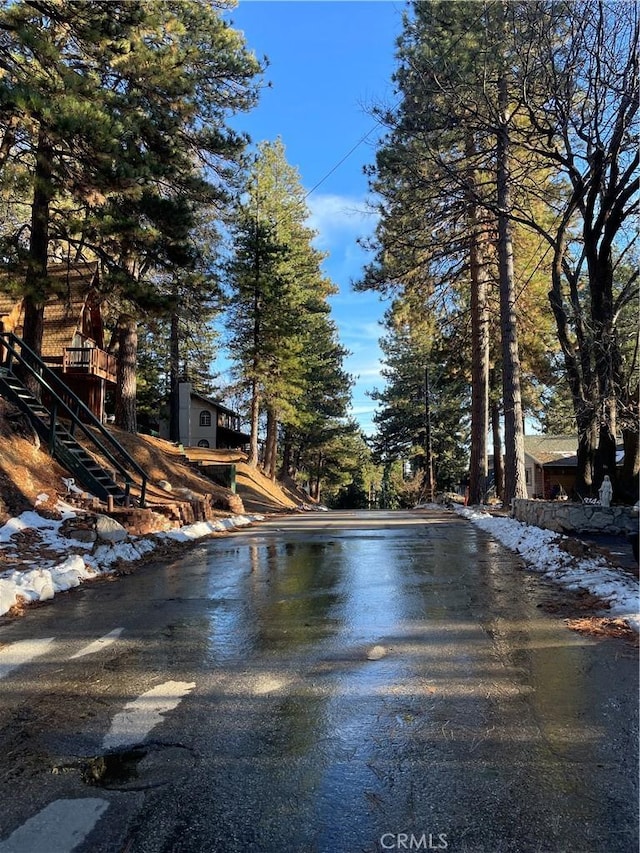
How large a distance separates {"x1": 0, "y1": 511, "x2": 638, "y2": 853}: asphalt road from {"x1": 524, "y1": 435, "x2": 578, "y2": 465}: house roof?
108 ft

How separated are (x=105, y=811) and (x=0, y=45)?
13.7 meters

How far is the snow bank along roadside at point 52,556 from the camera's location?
6.60 metres

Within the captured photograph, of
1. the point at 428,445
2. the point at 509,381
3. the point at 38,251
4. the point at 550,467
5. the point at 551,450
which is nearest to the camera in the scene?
the point at 38,251

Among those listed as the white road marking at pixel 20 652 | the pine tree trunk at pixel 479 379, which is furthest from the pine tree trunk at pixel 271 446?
the white road marking at pixel 20 652

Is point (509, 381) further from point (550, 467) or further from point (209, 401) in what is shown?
point (209, 401)

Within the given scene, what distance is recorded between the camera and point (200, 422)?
46156 millimetres

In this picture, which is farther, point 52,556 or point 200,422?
point 200,422

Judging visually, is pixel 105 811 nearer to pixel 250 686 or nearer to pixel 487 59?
pixel 250 686

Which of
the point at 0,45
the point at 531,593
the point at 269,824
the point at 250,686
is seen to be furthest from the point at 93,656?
the point at 0,45

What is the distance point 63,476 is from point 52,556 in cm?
395

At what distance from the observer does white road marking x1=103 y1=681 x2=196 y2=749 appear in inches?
132

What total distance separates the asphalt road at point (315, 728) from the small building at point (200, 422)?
1486 inches

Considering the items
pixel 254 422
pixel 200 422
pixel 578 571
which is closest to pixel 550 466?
pixel 254 422

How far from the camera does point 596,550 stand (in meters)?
8.41
